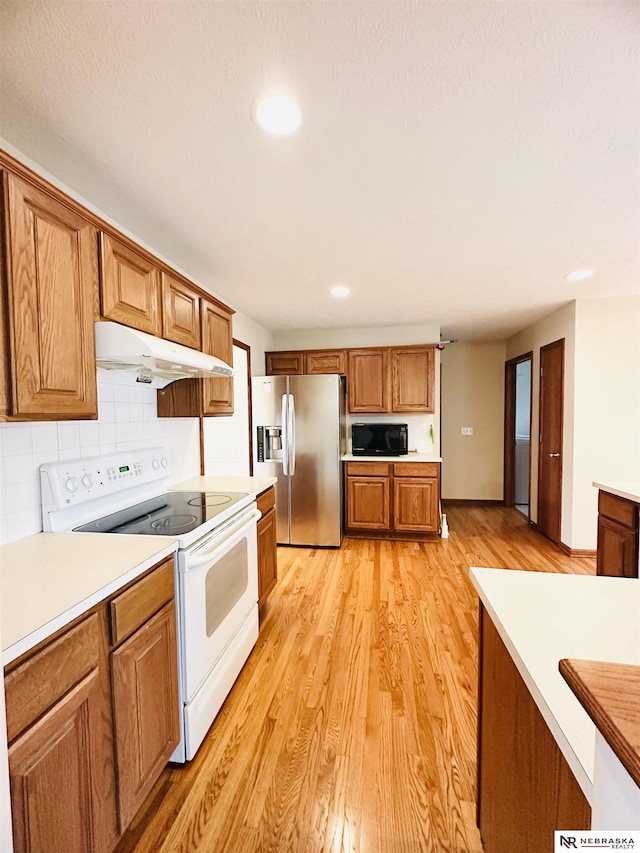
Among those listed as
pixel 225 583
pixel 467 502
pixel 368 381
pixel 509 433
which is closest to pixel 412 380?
pixel 368 381

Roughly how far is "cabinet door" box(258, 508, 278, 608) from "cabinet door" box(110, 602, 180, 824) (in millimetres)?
980

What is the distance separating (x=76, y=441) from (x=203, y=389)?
0.82m

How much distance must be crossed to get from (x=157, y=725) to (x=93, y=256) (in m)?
1.70

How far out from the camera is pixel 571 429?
340 centimetres

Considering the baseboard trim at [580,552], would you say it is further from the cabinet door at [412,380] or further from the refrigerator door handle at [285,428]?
the refrigerator door handle at [285,428]

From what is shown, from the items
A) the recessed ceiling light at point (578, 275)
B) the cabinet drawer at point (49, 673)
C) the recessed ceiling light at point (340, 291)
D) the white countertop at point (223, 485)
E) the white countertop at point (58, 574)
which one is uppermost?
the recessed ceiling light at point (578, 275)

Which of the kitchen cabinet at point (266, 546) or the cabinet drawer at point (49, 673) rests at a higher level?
the cabinet drawer at point (49, 673)

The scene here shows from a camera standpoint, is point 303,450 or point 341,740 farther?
point 303,450

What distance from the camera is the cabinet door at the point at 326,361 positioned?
4188 millimetres

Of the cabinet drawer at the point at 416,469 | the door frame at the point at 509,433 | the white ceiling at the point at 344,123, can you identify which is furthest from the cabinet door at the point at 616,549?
the door frame at the point at 509,433

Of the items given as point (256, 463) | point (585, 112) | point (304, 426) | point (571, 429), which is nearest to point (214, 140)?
point (585, 112)

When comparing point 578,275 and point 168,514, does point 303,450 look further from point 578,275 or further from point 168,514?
point 578,275

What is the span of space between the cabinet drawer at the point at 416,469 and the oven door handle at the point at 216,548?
6.95 feet

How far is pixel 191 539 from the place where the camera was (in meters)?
1.46
